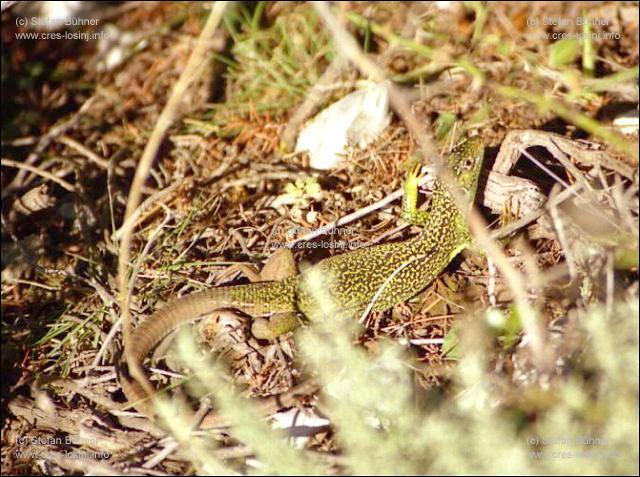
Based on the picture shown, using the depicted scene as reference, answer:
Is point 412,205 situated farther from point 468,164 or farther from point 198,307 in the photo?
point 198,307

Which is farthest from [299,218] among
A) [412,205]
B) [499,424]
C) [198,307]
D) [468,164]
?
[499,424]

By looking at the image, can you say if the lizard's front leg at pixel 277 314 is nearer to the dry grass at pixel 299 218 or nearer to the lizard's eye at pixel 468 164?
the dry grass at pixel 299 218

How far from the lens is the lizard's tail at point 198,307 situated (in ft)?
11.5

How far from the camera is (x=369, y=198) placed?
4.28 metres

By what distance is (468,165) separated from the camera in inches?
147

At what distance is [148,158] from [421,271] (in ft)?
6.05

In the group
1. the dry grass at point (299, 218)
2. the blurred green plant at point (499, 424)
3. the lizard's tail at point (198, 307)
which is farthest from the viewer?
the lizard's tail at point (198, 307)

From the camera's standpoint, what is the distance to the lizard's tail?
138 inches

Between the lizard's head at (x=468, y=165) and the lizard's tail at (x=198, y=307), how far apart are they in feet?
3.83

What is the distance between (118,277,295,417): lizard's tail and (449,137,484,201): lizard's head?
117cm

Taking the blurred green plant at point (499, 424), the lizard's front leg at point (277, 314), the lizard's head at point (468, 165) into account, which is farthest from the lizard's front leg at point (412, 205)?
the blurred green plant at point (499, 424)

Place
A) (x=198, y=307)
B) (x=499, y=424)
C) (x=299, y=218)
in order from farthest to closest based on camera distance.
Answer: (x=299, y=218) < (x=198, y=307) < (x=499, y=424)

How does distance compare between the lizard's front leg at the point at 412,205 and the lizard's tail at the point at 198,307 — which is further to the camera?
the lizard's front leg at the point at 412,205

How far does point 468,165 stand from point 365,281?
3.05 feet
